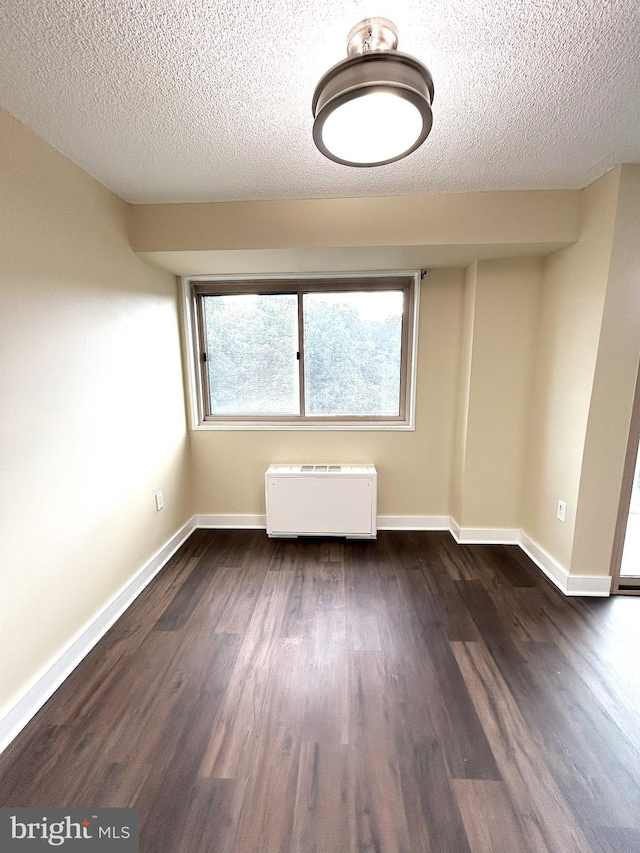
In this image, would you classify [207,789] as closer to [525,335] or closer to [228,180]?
[228,180]

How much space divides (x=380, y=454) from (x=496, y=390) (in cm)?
100

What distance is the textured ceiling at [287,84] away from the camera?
3.21 feet

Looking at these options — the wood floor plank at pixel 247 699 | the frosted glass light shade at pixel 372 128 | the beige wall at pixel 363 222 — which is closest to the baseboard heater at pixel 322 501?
the wood floor plank at pixel 247 699

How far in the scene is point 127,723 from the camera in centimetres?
138

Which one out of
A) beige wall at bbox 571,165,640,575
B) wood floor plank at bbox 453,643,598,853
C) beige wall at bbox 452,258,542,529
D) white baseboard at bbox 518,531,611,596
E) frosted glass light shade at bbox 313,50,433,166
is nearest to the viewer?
frosted glass light shade at bbox 313,50,433,166

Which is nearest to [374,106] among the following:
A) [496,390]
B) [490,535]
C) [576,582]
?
[496,390]

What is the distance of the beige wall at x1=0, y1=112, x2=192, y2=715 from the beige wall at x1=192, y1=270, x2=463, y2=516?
68cm

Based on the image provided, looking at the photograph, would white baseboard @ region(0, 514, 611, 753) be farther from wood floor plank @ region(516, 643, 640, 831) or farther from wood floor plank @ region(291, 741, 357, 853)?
wood floor plank @ region(291, 741, 357, 853)

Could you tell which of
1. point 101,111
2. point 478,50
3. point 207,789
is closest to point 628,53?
point 478,50

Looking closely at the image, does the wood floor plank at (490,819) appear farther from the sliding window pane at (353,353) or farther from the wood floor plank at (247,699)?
the sliding window pane at (353,353)

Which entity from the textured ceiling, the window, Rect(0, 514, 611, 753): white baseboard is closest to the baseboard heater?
Rect(0, 514, 611, 753): white baseboard

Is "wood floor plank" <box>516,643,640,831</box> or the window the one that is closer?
"wood floor plank" <box>516,643,640,831</box>

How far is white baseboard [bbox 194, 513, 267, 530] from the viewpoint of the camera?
3031mm

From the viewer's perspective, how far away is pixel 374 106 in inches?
39.1
